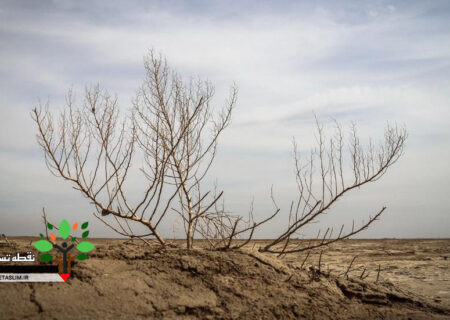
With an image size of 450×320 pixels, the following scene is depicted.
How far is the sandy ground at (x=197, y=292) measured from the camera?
2430 millimetres

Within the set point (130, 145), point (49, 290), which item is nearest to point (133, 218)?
point (130, 145)

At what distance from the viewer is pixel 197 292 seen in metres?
2.82

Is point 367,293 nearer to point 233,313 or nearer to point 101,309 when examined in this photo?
point 233,313

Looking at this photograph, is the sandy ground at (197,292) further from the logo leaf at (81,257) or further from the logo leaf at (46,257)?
the logo leaf at (46,257)

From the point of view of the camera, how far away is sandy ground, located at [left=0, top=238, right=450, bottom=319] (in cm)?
243

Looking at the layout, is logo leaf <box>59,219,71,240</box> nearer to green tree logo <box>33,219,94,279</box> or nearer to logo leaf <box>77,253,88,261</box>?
green tree logo <box>33,219,94,279</box>

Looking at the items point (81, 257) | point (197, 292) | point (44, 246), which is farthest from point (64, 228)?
point (197, 292)

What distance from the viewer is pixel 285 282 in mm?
3266

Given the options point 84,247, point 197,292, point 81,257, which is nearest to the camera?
point 197,292

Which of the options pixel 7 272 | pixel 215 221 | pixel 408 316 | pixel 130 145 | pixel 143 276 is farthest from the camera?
pixel 215 221

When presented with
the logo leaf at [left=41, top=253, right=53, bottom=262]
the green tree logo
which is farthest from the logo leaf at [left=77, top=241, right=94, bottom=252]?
the logo leaf at [left=41, top=253, right=53, bottom=262]

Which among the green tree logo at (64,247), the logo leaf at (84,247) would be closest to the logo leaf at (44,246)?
the green tree logo at (64,247)

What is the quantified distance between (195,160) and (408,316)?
8.94ft

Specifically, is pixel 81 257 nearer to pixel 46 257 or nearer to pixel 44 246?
pixel 46 257
